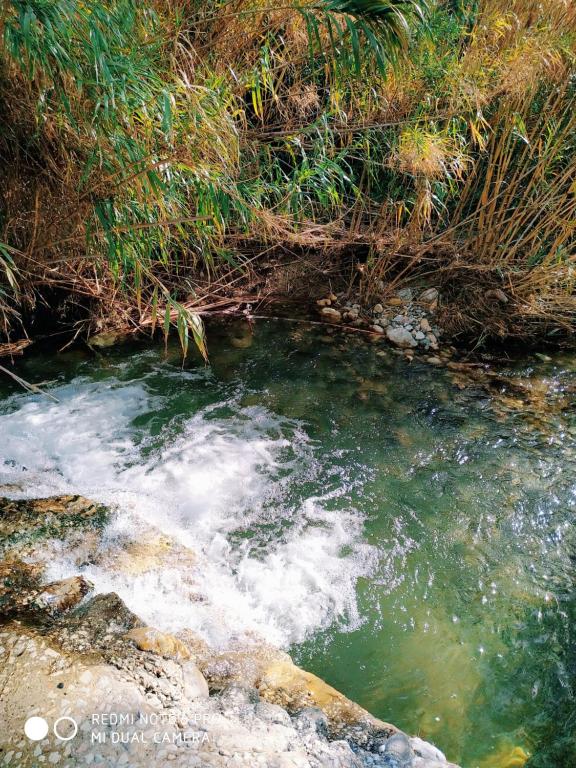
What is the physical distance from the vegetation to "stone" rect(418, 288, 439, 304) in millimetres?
73

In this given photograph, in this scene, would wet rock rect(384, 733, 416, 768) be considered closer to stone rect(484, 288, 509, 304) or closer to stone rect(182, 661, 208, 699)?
stone rect(182, 661, 208, 699)

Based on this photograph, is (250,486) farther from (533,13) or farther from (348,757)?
(533,13)

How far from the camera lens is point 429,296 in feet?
12.9

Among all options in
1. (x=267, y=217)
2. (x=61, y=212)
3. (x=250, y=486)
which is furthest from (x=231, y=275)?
(x=250, y=486)

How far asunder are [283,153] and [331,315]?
1.21m

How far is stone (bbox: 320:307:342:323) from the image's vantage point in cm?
395

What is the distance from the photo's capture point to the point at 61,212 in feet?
8.64

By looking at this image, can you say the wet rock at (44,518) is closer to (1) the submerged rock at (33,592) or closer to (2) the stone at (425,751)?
(1) the submerged rock at (33,592)

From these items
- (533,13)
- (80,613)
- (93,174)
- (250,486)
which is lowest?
(250,486)

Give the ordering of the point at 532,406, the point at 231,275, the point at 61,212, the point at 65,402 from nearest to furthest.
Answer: the point at 61,212 < the point at 65,402 < the point at 532,406 < the point at 231,275

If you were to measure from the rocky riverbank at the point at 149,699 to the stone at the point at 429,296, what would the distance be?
283 centimetres

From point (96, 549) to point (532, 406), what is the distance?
251cm

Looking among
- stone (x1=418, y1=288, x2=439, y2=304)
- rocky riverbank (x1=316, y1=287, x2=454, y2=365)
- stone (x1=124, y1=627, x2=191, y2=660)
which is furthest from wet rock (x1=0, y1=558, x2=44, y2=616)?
stone (x1=418, y1=288, x2=439, y2=304)

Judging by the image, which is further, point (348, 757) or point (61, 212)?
point (61, 212)
